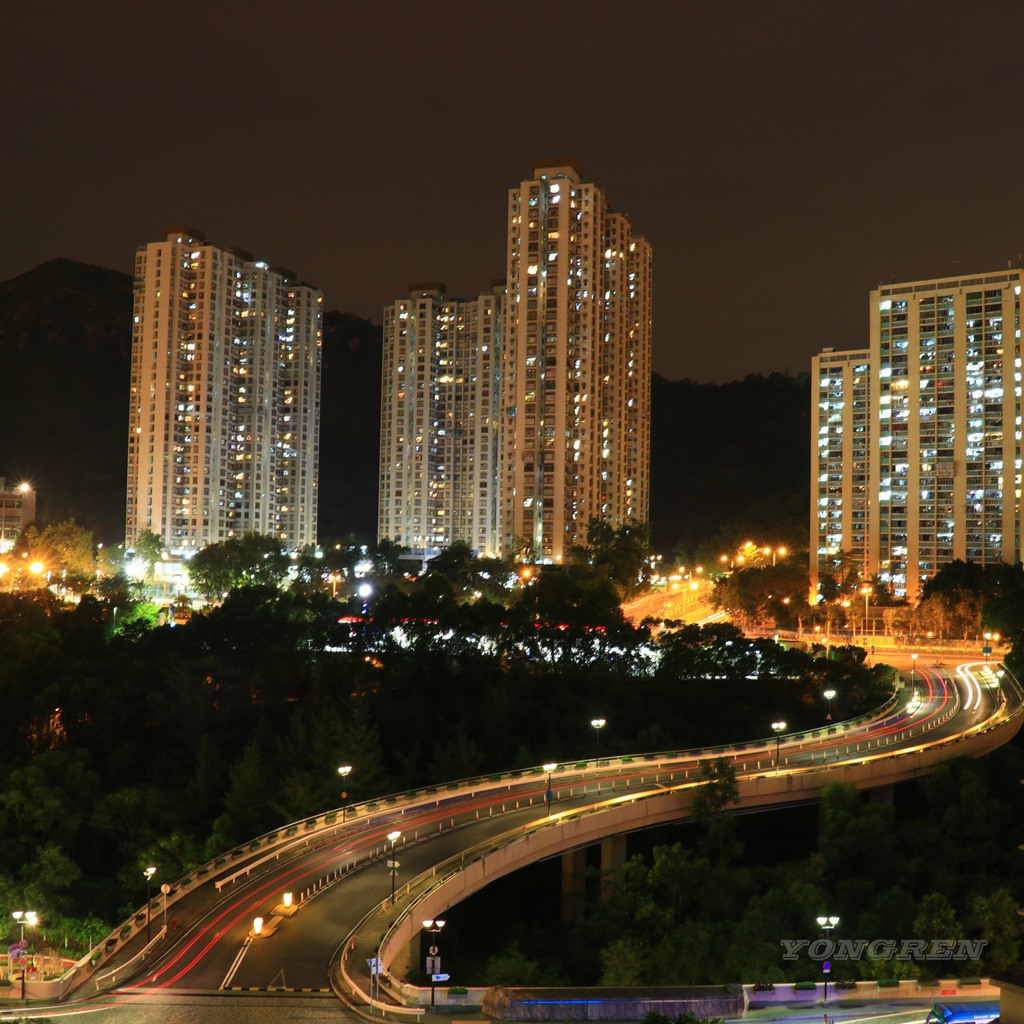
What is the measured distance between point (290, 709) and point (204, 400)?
63740 mm

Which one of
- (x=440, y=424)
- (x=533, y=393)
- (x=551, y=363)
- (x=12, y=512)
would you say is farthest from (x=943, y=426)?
(x=12, y=512)

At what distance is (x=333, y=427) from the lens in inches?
6860

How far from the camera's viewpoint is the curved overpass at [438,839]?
85.0 ft

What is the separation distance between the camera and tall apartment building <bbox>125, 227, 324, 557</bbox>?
112125mm

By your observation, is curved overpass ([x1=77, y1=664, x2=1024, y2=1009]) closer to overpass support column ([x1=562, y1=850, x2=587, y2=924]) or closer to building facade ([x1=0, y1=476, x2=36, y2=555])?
overpass support column ([x1=562, y1=850, x2=587, y2=924])

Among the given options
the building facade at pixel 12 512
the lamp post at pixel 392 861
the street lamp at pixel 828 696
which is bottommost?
the lamp post at pixel 392 861

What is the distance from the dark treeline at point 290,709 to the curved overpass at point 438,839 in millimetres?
6138

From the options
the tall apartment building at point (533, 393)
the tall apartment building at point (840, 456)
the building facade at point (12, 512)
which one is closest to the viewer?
the tall apartment building at point (840, 456)

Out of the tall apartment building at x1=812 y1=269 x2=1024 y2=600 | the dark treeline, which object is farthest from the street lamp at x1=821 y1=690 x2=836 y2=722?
the tall apartment building at x1=812 y1=269 x2=1024 y2=600

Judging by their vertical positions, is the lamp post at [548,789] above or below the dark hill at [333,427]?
below

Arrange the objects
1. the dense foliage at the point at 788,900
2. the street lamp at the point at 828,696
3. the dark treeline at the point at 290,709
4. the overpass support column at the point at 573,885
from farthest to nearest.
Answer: the street lamp at the point at 828,696, the dark treeline at the point at 290,709, the overpass support column at the point at 573,885, the dense foliage at the point at 788,900

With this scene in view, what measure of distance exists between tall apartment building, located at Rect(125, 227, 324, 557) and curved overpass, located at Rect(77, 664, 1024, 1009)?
77.6 metres

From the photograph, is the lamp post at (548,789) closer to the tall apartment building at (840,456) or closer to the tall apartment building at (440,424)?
the tall apartment building at (840,456)

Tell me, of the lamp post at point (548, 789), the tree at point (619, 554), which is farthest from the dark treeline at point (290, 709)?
the tree at point (619, 554)
